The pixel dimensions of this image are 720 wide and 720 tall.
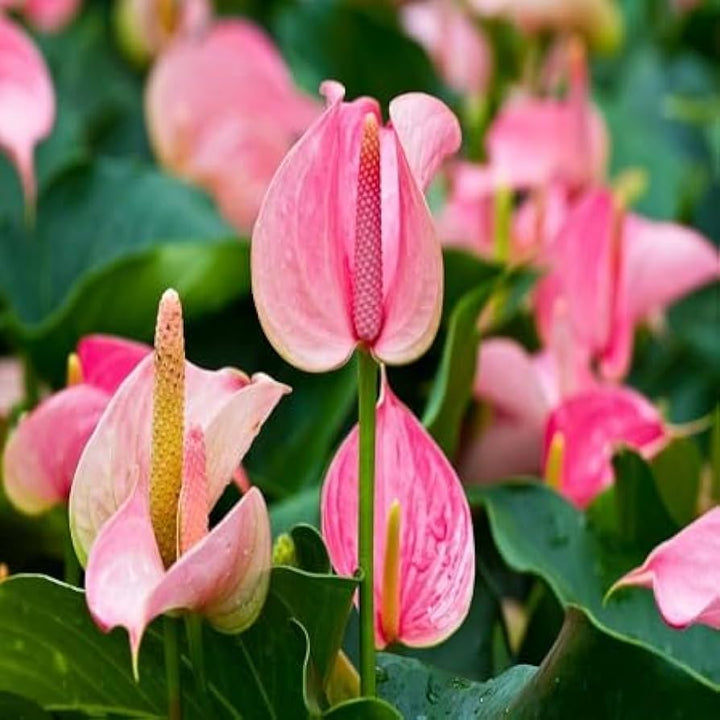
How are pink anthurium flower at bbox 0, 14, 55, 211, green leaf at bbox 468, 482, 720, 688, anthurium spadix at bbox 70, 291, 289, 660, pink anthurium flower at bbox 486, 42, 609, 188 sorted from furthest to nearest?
pink anthurium flower at bbox 486, 42, 609, 188, pink anthurium flower at bbox 0, 14, 55, 211, green leaf at bbox 468, 482, 720, 688, anthurium spadix at bbox 70, 291, 289, 660

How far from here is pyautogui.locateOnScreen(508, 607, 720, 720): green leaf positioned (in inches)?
20.5

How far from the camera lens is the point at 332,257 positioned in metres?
0.54

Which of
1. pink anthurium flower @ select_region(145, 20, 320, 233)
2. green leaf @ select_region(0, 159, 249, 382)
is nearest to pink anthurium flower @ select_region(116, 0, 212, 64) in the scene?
pink anthurium flower @ select_region(145, 20, 320, 233)

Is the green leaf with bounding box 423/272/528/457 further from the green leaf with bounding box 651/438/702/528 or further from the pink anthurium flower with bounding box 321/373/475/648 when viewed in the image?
the pink anthurium flower with bounding box 321/373/475/648

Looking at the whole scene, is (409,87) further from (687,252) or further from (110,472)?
(110,472)

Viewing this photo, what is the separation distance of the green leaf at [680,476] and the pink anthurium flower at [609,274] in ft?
0.36

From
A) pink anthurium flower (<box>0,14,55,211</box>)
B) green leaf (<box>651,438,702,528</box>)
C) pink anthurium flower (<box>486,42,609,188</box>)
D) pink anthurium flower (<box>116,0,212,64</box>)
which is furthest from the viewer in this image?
pink anthurium flower (<box>116,0,212,64</box>)

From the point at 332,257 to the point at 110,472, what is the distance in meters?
0.09

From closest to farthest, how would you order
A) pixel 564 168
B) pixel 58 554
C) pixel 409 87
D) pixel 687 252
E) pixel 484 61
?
pixel 58 554, pixel 687 252, pixel 564 168, pixel 409 87, pixel 484 61

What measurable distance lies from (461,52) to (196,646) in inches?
39.4

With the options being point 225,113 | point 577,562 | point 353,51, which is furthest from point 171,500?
point 353,51

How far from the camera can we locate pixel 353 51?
136 centimetres

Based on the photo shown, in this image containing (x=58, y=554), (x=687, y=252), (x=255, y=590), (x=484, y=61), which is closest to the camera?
(x=255, y=590)

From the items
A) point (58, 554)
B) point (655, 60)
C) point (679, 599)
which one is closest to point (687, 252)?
point (58, 554)
